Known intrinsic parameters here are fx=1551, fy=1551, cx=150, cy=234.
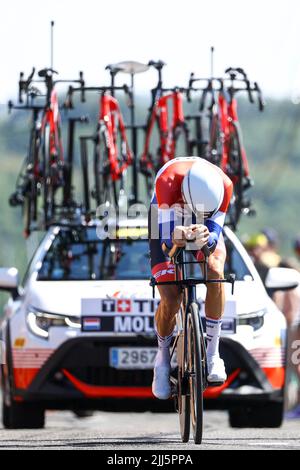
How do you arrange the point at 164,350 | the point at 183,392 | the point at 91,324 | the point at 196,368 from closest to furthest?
1. the point at 196,368
2. the point at 183,392
3. the point at 164,350
4. the point at 91,324

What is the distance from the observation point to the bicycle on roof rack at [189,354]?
9289 mm

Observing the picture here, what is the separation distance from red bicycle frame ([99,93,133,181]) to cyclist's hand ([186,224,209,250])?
15.1 feet

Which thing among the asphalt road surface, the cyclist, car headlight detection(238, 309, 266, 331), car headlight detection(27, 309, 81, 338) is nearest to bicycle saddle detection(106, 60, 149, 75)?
car headlight detection(27, 309, 81, 338)

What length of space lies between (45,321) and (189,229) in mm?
2727

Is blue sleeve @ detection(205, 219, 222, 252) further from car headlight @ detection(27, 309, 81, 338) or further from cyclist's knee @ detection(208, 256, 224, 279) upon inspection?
car headlight @ detection(27, 309, 81, 338)

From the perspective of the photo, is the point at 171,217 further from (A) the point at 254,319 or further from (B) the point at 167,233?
(A) the point at 254,319

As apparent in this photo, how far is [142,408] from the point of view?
11859 millimetres

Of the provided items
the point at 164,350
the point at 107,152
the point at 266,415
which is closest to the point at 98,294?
the point at 266,415

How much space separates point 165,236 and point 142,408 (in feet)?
8.33

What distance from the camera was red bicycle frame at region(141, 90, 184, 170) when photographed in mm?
14375

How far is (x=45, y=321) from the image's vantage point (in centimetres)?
1176

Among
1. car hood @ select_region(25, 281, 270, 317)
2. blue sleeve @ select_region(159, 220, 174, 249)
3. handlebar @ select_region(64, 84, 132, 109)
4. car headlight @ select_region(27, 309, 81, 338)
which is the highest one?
handlebar @ select_region(64, 84, 132, 109)

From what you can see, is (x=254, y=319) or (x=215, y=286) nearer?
(x=215, y=286)
